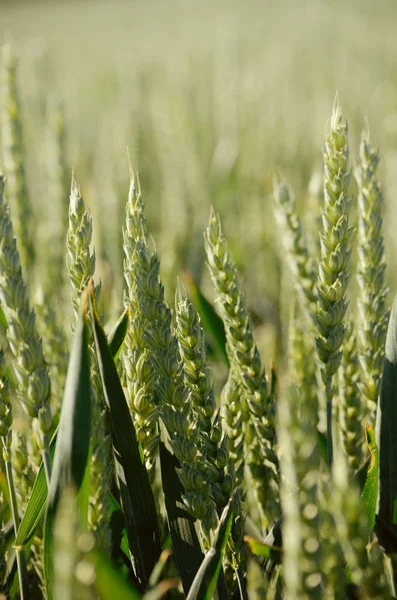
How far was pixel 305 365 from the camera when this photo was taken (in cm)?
59

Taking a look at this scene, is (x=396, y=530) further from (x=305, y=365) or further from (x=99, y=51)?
(x=99, y=51)

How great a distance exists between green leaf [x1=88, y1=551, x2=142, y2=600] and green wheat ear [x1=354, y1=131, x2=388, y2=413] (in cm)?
32

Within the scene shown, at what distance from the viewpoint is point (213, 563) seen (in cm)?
42

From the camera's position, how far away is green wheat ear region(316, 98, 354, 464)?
48 centimetres

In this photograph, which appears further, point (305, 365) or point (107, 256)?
point (107, 256)

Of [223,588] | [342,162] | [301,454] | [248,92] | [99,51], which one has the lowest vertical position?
[223,588]

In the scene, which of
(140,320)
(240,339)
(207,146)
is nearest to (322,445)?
(240,339)

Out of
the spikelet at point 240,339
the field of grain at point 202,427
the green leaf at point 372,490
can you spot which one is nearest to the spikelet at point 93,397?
the field of grain at point 202,427

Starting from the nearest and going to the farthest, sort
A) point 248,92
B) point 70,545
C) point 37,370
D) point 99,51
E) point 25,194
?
1. point 70,545
2. point 37,370
3. point 25,194
4. point 248,92
5. point 99,51

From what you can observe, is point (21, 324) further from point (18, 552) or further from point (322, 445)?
point (322, 445)

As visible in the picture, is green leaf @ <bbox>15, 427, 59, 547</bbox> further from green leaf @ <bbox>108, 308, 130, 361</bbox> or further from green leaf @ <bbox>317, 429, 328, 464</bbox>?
green leaf @ <bbox>317, 429, 328, 464</bbox>

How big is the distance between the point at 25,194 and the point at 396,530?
81 centimetres

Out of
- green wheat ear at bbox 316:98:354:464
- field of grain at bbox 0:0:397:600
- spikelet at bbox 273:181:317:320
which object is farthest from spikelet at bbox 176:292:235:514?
spikelet at bbox 273:181:317:320

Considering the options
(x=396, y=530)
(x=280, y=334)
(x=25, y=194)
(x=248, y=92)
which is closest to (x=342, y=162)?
(x=396, y=530)
